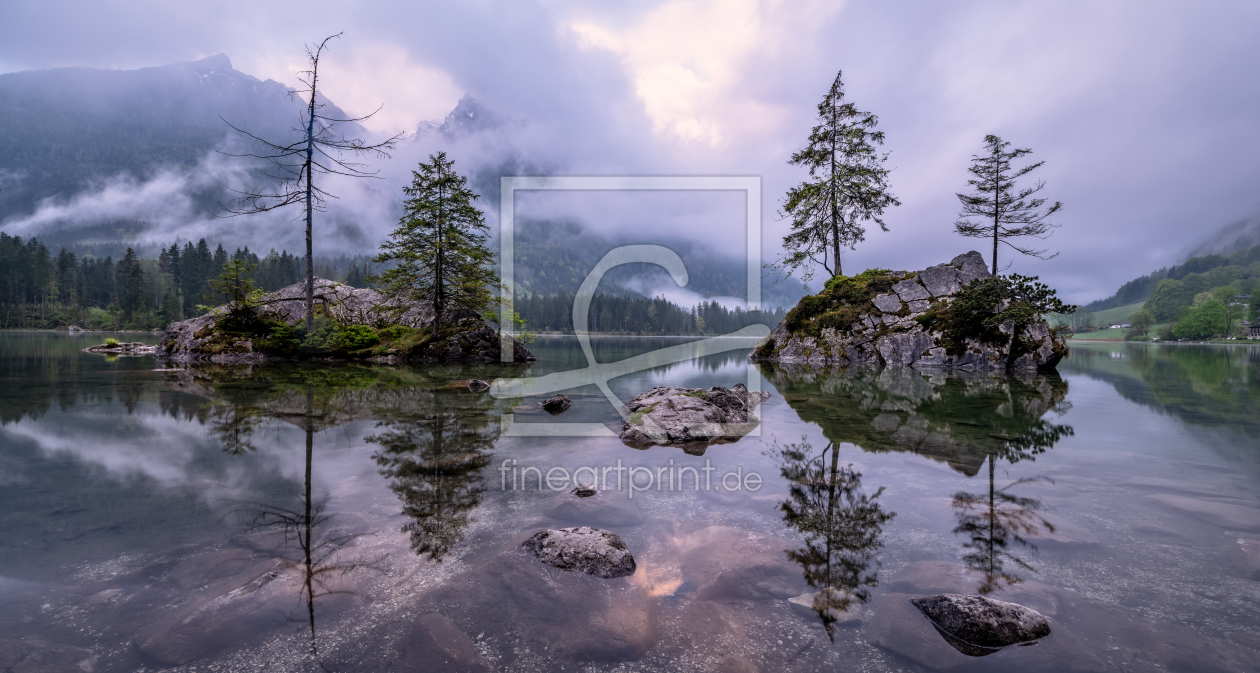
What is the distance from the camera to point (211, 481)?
627cm

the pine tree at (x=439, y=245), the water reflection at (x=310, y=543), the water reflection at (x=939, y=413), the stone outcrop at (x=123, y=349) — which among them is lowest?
the water reflection at (x=310, y=543)

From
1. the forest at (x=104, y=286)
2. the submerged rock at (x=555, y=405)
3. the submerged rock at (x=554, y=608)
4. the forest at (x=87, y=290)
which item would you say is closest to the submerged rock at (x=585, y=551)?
the submerged rock at (x=554, y=608)

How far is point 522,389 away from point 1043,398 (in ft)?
55.4

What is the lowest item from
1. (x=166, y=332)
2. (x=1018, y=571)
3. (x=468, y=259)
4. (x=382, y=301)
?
(x=1018, y=571)

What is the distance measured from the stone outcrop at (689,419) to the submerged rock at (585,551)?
4547mm

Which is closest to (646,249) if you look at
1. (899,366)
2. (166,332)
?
(899,366)

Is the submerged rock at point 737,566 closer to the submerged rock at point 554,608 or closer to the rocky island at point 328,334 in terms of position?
the submerged rock at point 554,608

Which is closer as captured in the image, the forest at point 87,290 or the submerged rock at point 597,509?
the submerged rock at point 597,509

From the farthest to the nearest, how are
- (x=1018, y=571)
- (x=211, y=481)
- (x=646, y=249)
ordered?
(x=646, y=249) < (x=211, y=481) < (x=1018, y=571)

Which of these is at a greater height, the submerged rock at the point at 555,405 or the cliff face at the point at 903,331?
the cliff face at the point at 903,331

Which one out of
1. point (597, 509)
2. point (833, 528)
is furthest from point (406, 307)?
point (833, 528)

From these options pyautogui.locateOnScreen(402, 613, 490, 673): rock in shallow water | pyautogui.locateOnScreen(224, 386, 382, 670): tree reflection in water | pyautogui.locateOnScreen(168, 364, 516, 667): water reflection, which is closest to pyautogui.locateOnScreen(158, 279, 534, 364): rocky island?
pyautogui.locateOnScreen(168, 364, 516, 667): water reflection

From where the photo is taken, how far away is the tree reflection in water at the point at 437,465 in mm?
5020

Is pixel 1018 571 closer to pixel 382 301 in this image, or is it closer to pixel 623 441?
pixel 623 441
